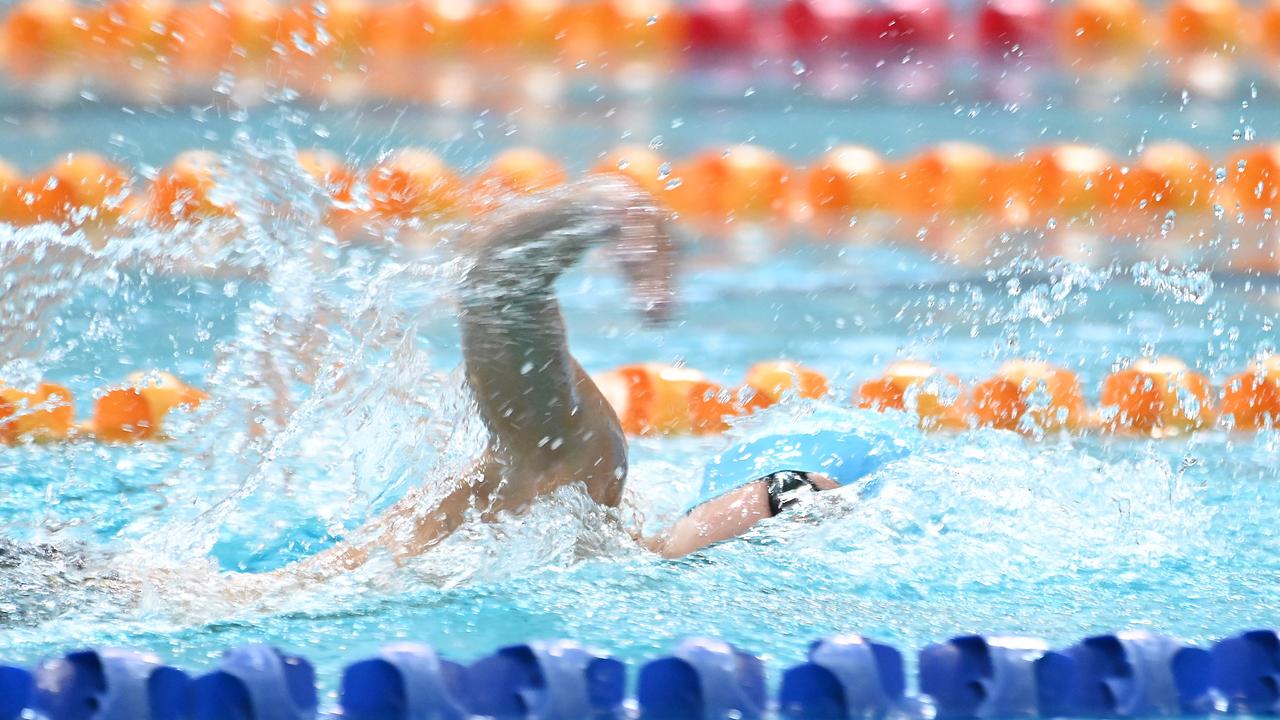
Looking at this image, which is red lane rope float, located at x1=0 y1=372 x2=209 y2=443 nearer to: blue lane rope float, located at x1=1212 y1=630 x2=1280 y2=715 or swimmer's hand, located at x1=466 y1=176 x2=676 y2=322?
swimmer's hand, located at x1=466 y1=176 x2=676 y2=322

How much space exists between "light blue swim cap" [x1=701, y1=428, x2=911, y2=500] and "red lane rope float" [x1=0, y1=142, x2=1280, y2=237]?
233 cm

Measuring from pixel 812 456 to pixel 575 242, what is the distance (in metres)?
0.50

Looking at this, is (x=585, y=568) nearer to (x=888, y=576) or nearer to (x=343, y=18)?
(x=888, y=576)

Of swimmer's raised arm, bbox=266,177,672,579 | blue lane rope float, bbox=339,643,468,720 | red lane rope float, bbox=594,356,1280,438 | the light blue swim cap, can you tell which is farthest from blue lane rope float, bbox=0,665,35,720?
red lane rope float, bbox=594,356,1280,438

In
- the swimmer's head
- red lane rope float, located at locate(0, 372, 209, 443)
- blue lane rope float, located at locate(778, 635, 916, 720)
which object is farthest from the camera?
red lane rope float, located at locate(0, 372, 209, 443)

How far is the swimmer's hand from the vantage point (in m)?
1.85

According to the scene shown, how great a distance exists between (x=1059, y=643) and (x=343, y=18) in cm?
447

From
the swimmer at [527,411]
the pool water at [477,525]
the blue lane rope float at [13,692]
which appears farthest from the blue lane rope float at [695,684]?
the swimmer at [527,411]

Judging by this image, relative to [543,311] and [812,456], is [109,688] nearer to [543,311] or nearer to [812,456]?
[543,311]

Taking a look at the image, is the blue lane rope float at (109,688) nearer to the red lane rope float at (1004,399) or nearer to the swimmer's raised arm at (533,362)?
the swimmer's raised arm at (533,362)

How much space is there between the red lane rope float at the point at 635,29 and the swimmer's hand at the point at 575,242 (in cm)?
383

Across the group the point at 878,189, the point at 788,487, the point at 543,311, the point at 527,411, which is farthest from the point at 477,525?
the point at 878,189

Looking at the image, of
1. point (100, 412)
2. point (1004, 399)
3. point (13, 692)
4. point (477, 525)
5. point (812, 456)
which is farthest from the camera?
point (1004, 399)

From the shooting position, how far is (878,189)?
14.9ft
